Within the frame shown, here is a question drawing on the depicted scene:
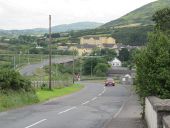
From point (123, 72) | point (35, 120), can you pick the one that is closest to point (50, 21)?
point (35, 120)

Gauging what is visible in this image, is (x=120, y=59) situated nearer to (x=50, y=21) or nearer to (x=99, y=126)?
(x=50, y=21)

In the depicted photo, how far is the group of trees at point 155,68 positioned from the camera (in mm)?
17688

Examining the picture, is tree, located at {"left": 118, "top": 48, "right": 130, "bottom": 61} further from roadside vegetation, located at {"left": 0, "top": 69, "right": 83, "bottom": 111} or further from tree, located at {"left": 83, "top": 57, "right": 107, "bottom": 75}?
roadside vegetation, located at {"left": 0, "top": 69, "right": 83, "bottom": 111}

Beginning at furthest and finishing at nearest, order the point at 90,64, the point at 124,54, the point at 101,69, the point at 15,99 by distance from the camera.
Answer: the point at 124,54 < the point at 90,64 < the point at 101,69 < the point at 15,99

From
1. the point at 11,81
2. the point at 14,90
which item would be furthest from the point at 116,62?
the point at 11,81

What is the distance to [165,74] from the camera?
1755 centimetres

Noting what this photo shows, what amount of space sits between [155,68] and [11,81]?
1691cm

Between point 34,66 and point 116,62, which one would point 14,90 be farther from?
point 116,62

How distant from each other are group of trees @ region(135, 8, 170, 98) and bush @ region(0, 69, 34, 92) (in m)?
14.8

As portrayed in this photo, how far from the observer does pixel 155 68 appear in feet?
60.0

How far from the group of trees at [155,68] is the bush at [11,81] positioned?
14823mm

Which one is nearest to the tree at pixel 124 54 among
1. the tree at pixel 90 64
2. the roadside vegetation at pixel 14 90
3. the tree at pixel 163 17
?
the tree at pixel 90 64

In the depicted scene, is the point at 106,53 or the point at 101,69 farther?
the point at 106,53

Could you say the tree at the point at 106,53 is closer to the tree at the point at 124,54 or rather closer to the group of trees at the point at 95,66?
the tree at the point at 124,54
